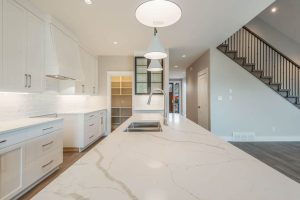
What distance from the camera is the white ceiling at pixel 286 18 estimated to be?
211 inches

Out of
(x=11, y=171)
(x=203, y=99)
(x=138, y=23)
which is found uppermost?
(x=138, y=23)

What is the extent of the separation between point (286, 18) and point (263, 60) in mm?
1683

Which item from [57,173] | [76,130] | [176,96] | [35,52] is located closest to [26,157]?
[57,173]

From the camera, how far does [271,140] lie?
4887 millimetres

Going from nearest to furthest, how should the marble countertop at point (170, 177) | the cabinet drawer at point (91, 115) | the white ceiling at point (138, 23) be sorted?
the marble countertop at point (170, 177), the white ceiling at point (138, 23), the cabinet drawer at point (91, 115)

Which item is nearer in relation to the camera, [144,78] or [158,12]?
[158,12]

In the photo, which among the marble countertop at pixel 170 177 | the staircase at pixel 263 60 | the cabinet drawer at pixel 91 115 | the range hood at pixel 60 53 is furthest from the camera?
the staircase at pixel 263 60

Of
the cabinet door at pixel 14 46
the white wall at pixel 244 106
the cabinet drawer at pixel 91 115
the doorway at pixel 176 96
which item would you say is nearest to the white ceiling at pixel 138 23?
the cabinet door at pixel 14 46

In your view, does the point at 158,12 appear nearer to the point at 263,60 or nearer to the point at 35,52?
the point at 35,52

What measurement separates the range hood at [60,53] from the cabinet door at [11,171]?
5.19ft

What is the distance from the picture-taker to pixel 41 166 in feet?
7.94

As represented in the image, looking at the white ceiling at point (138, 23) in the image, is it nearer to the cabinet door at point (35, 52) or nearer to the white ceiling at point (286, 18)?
the cabinet door at point (35, 52)

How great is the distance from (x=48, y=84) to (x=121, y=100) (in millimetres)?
3559

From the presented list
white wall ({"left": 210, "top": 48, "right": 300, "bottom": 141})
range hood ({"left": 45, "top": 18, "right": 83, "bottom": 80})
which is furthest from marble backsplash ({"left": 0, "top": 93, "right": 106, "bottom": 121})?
white wall ({"left": 210, "top": 48, "right": 300, "bottom": 141})
